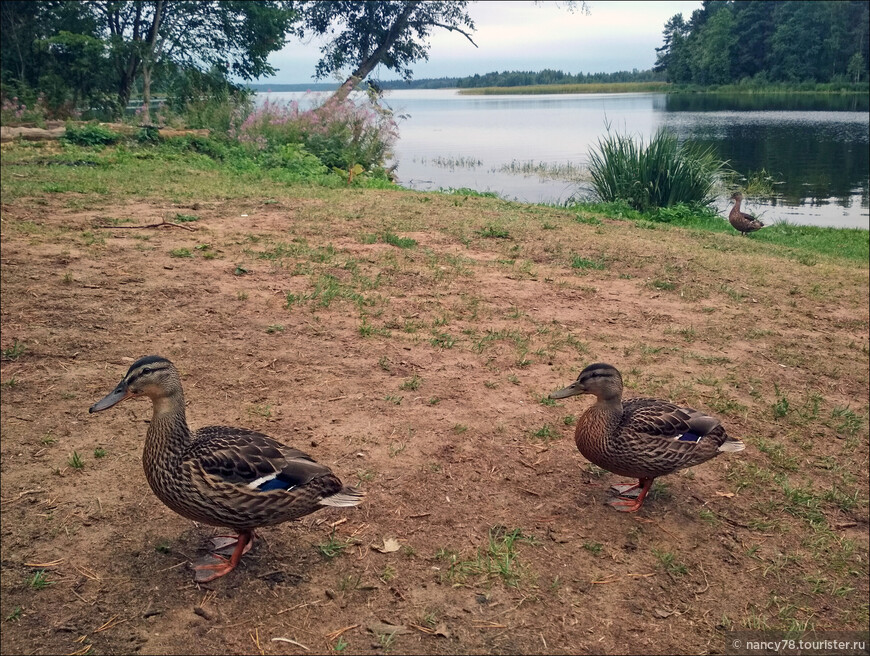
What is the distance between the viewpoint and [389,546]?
3475 mm

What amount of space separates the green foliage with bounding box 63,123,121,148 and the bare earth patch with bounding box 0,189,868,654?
7741 mm

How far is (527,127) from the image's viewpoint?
122 feet

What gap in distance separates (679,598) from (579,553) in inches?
19.6

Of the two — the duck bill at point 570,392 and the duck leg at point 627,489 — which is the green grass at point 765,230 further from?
the duck bill at point 570,392

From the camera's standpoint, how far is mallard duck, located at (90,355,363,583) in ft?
10.2

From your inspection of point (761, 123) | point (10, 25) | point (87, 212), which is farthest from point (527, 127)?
point (87, 212)

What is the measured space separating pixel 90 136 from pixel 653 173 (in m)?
12.0

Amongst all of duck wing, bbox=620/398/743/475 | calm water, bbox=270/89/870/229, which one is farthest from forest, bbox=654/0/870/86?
duck wing, bbox=620/398/743/475

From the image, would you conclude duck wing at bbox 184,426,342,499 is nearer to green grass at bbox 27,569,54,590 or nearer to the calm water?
green grass at bbox 27,569,54,590

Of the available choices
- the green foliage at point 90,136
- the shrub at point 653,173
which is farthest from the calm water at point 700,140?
the green foliage at point 90,136

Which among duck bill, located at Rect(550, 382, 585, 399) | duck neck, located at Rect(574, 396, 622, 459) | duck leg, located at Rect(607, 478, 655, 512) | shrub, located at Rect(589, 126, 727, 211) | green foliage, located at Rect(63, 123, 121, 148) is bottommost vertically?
duck leg, located at Rect(607, 478, 655, 512)

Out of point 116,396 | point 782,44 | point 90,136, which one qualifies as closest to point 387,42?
point 90,136

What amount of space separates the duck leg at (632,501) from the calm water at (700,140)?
13.4 m

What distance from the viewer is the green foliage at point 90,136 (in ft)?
50.0
